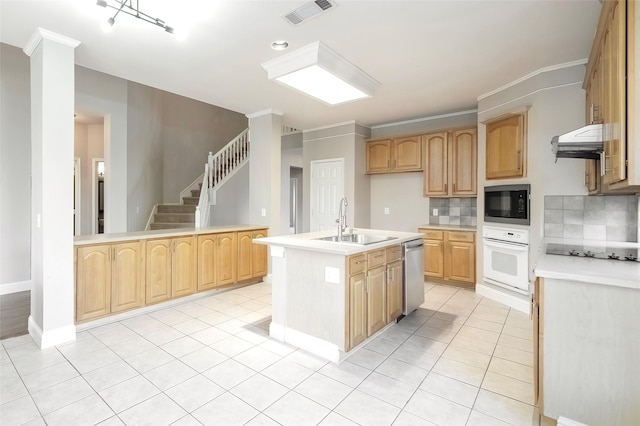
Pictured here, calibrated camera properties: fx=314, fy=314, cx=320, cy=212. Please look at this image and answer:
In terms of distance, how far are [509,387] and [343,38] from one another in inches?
121

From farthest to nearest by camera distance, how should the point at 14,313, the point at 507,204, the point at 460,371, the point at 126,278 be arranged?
the point at 507,204 < the point at 14,313 < the point at 126,278 < the point at 460,371

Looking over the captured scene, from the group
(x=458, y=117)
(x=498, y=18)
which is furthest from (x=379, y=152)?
(x=498, y=18)

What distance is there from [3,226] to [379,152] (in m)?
5.76

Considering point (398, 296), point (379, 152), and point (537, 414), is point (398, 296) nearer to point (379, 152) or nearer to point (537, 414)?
point (537, 414)

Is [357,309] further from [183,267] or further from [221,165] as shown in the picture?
[221,165]

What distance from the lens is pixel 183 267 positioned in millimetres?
3906

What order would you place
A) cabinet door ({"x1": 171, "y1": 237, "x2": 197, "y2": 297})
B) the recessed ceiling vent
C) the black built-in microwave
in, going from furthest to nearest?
cabinet door ({"x1": 171, "y1": 237, "x2": 197, "y2": 297}) < the black built-in microwave < the recessed ceiling vent

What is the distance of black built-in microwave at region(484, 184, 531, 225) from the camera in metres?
3.68

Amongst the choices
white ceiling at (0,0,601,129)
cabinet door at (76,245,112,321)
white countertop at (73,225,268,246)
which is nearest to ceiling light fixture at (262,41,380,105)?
white ceiling at (0,0,601,129)

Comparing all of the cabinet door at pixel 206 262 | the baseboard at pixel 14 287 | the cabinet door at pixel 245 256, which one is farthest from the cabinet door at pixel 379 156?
the baseboard at pixel 14 287

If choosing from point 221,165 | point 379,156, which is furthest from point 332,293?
point 221,165

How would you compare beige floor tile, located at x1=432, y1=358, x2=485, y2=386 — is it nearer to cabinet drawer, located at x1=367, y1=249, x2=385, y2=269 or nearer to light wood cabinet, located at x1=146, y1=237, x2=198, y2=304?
cabinet drawer, located at x1=367, y1=249, x2=385, y2=269

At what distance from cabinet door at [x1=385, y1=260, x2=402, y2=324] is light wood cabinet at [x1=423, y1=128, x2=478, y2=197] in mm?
2266

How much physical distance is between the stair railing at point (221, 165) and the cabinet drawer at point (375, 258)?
420 centimetres
